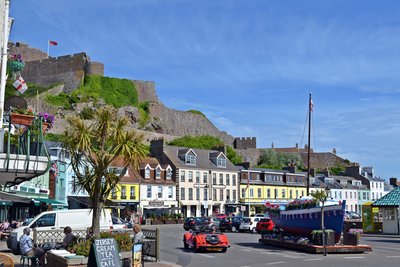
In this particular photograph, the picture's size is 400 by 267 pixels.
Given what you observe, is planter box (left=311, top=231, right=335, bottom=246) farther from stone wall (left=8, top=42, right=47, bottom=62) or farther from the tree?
stone wall (left=8, top=42, right=47, bottom=62)

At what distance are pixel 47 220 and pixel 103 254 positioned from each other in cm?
1420

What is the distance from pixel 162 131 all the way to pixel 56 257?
92.6 meters

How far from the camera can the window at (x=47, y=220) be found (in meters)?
25.0

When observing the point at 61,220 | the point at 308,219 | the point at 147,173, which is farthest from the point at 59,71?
the point at 308,219

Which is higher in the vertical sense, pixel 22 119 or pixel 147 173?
pixel 147 173

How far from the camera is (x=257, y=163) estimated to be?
114 m

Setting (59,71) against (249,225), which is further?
(59,71)

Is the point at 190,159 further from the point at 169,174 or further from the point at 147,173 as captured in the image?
the point at 147,173

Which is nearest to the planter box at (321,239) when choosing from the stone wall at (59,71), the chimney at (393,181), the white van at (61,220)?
the white van at (61,220)

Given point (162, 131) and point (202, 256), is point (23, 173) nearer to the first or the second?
point (202, 256)

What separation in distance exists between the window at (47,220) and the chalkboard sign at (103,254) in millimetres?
13765

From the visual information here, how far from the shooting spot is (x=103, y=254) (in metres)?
12.1

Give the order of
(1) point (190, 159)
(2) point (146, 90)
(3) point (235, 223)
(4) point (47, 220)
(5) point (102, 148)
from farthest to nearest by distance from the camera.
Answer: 1. (2) point (146, 90)
2. (1) point (190, 159)
3. (3) point (235, 223)
4. (4) point (47, 220)
5. (5) point (102, 148)

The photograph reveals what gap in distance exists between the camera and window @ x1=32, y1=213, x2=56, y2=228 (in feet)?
82.1
